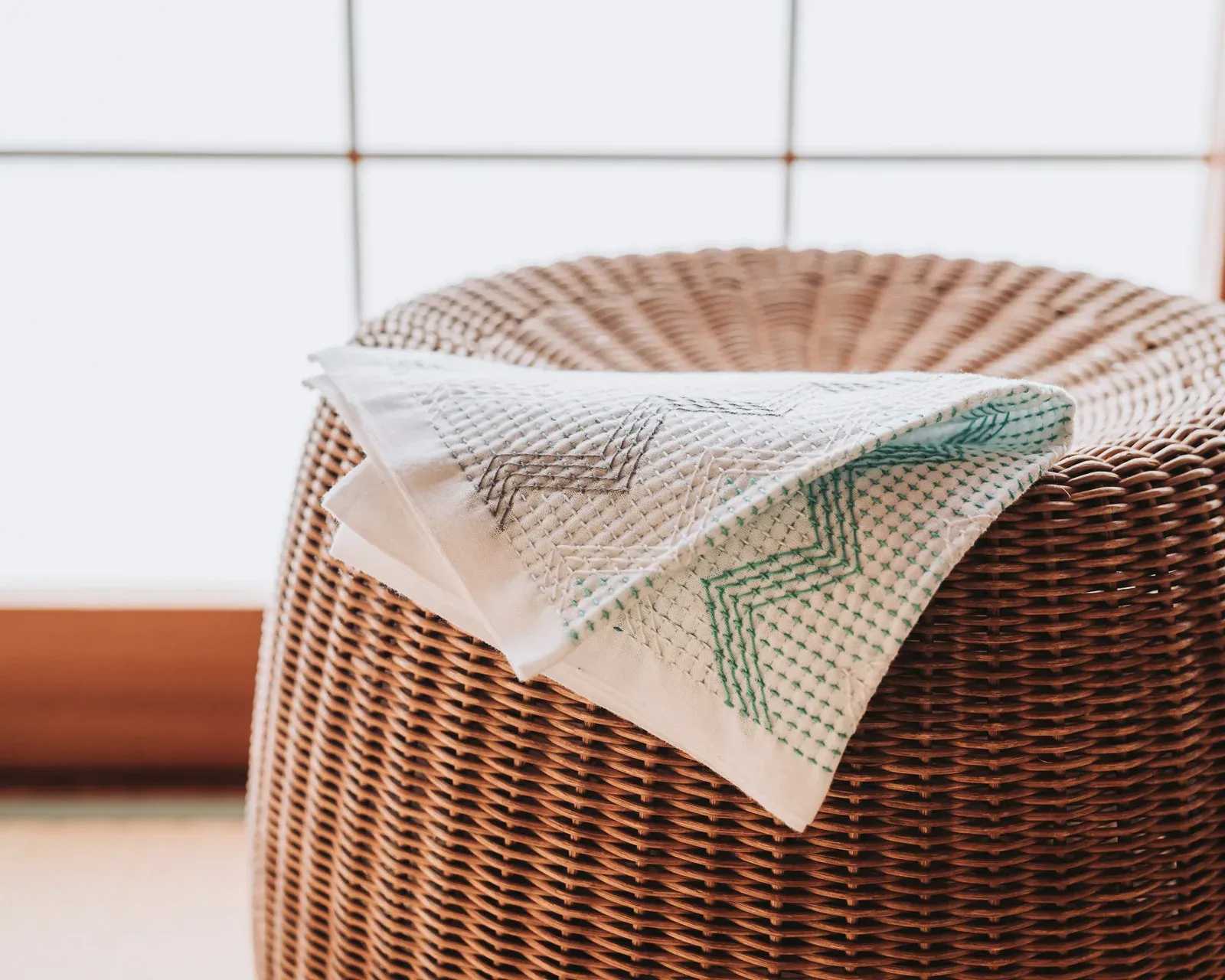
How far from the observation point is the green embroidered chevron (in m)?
0.43

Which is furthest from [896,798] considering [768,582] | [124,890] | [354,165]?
[354,165]

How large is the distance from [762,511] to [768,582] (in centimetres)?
3

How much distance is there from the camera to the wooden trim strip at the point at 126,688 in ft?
3.56

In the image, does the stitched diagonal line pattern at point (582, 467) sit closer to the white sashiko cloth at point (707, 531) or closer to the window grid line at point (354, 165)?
the white sashiko cloth at point (707, 531)

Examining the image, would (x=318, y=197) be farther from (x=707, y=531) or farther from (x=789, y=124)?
(x=707, y=531)

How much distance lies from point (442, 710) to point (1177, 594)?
31 cm

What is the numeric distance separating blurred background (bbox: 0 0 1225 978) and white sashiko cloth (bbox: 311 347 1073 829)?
61cm

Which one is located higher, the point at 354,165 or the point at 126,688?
the point at 354,165

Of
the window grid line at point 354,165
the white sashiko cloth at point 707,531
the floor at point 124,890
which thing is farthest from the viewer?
the window grid line at point 354,165

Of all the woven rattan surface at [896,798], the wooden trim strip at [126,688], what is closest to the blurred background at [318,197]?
the wooden trim strip at [126,688]

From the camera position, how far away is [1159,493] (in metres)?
0.48

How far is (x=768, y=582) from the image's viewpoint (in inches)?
17.3

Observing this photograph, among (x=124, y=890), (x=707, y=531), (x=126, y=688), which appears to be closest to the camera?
(x=707, y=531)

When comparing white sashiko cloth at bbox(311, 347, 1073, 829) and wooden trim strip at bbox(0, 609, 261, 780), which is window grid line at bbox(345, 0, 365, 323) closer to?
wooden trim strip at bbox(0, 609, 261, 780)
